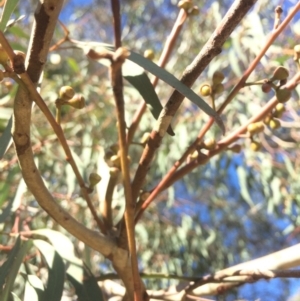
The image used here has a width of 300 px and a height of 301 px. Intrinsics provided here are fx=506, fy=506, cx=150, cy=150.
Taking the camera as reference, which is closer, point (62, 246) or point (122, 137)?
point (122, 137)

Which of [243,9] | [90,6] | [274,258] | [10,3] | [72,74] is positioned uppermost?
[90,6]

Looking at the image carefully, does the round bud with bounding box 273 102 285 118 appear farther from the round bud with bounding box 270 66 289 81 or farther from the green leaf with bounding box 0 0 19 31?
the green leaf with bounding box 0 0 19 31

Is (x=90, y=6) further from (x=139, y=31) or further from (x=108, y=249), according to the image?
(x=108, y=249)

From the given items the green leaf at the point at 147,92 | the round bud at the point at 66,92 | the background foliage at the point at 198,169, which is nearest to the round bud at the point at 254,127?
the green leaf at the point at 147,92

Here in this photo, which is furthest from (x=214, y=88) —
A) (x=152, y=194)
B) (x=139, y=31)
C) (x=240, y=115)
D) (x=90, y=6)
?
(x=90, y=6)

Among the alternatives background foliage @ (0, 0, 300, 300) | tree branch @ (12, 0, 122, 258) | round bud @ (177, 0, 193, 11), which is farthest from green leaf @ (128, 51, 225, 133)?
background foliage @ (0, 0, 300, 300)

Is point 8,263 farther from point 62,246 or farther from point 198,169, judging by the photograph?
point 198,169

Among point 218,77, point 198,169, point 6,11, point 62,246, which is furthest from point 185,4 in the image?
point 198,169
